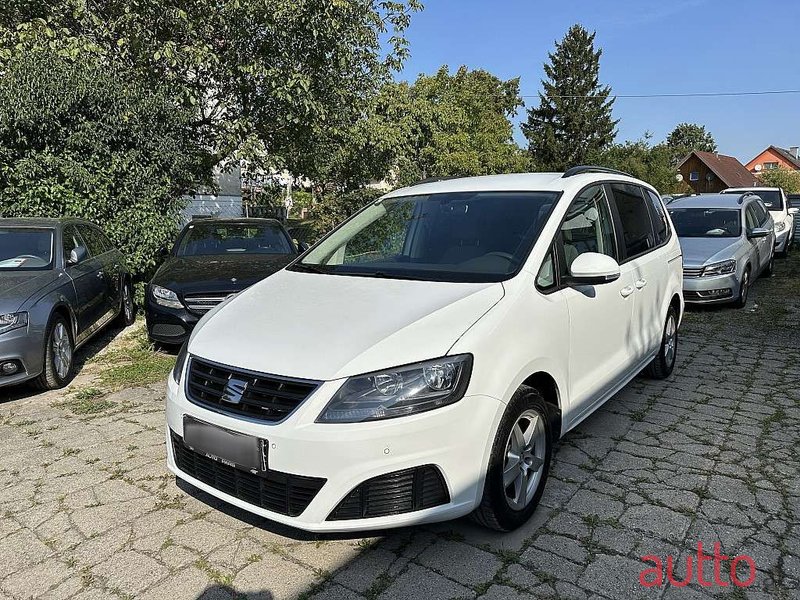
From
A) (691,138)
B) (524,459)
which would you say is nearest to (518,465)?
(524,459)

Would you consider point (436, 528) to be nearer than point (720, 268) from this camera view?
Yes

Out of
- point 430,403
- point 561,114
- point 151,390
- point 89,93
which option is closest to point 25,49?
point 89,93

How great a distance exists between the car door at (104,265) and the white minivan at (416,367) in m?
4.05

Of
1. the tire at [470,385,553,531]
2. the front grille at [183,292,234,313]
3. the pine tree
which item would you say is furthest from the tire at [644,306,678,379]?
the pine tree

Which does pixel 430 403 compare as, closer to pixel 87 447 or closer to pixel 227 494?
pixel 227 494

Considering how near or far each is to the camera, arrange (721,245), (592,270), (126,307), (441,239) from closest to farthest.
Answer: (592,270) → (441,239) → (126,307) → (721,245)

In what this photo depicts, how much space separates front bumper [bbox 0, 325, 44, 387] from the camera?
4.94 metres

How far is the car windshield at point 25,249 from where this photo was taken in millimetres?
5992

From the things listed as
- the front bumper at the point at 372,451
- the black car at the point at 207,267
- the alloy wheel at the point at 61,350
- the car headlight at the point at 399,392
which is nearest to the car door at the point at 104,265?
the black car at the point at 207,267

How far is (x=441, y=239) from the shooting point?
150 inches

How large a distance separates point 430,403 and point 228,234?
6115 mm

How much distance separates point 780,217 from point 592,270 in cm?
1475

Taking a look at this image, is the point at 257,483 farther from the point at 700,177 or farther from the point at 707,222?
the point at 700,177

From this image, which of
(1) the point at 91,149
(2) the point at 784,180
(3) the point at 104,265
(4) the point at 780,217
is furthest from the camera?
(2) the point at 784,180
